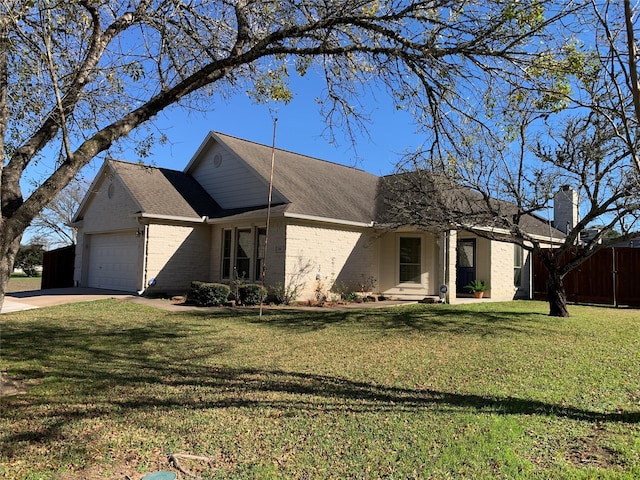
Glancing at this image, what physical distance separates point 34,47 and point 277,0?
3.72 meters

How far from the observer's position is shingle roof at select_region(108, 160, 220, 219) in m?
17.8

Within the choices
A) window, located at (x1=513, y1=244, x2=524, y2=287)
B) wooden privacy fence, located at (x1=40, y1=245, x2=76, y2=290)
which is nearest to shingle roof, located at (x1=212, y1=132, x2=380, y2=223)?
window, located at (x1=513, y1=244, x2=524, y2=287)

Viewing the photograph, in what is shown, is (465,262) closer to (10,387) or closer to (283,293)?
(283,293)

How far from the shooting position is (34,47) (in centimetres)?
646

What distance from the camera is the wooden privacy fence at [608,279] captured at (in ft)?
54.8

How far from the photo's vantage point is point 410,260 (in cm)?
1869

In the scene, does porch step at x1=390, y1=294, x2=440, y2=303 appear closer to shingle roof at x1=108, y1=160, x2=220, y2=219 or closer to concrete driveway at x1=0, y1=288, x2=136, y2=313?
shingle roof at x1=108, y1=160, x2=220, y2=219

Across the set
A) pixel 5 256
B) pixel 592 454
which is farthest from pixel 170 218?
pixel 592 454

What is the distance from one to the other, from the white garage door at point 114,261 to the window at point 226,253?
3327 mm

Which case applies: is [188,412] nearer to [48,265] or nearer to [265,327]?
[265,327]

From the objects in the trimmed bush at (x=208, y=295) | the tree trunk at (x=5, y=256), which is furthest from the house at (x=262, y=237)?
the tree trunk at (x=5, y=256)

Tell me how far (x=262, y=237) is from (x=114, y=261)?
23.7 ft

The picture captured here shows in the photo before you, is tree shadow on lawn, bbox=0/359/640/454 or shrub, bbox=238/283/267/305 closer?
tree shadow on lawn, bbox=0/359/640/454

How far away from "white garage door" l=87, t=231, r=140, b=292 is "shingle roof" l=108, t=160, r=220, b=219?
1.70 metres
